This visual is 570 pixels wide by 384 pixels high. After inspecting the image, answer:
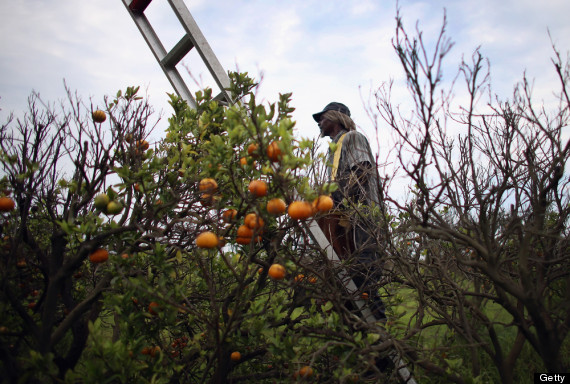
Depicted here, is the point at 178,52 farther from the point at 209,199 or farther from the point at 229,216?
the point at 229,216

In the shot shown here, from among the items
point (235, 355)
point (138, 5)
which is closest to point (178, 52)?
point (138, 5)

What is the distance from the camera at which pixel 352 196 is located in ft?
10.1

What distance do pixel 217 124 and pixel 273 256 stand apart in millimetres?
771

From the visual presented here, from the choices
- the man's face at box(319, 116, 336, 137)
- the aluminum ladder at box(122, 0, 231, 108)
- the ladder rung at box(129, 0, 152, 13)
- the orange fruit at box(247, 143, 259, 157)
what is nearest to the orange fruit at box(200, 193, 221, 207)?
the orange fruit at box(247, 143, 259, 157)

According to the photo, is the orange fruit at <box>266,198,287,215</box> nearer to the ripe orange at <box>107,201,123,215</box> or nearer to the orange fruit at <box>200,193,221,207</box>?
the orange fruit at <box>200,193,221,207</box>

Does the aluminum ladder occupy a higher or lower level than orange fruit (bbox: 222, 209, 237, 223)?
higher

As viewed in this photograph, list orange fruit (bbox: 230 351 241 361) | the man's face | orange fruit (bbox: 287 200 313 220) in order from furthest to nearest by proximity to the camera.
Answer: the man's face, orange fruit (bbox: 230 351 241 361), orange fruit (bbox: 287 200 313 220)

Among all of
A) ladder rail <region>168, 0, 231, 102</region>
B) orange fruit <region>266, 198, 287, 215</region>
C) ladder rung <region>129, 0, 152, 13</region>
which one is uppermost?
ladder rung <region>129, 0, 152, 13</region>

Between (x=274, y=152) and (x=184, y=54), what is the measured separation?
6.00 feet

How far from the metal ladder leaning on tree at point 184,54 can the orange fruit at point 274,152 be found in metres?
0.67

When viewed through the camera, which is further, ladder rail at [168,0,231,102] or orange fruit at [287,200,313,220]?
ladder rail at [168,0,231,102]

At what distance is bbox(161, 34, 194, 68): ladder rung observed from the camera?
2631mm

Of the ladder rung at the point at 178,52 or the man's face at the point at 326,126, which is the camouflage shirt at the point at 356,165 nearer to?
the man's face at the point at 326,126

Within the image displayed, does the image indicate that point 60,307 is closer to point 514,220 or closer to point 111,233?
point 111,233
